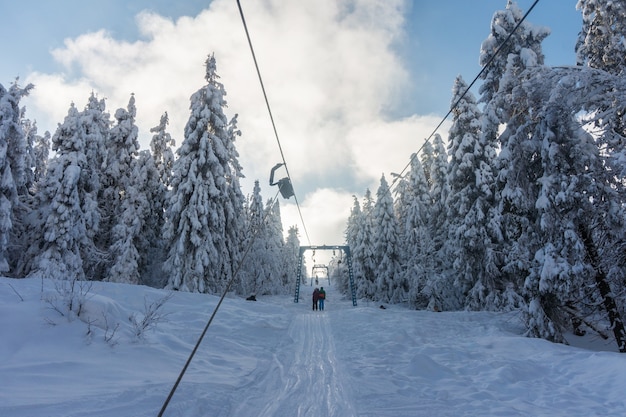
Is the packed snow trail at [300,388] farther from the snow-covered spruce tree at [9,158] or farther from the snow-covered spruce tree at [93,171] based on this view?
the snow-covered spruce tree at [93,171]

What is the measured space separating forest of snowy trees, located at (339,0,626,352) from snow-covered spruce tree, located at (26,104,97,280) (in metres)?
21.7

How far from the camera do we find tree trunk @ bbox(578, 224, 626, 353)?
9.56 metres

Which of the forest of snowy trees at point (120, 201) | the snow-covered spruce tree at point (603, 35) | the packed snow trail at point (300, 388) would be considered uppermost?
the snow-covered spruce tree at point (603, 35)

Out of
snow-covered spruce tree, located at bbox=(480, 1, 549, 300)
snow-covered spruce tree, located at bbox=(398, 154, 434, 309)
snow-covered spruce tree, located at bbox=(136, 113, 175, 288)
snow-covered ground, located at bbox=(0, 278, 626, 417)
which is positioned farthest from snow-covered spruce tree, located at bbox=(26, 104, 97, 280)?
snow-covered spruce tree, located at bbox=(398, 154, 434, 309)

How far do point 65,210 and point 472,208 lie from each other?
2391cm

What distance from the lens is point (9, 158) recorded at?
18.6 metres

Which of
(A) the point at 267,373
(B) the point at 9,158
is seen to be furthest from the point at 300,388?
(B) the point at 9,158

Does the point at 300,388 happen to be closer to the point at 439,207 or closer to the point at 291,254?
the point at 439,207

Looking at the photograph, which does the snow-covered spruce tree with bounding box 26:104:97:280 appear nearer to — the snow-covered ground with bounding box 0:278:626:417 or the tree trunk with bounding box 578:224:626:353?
the snow-covered ground with bounding box 0:278:626:417

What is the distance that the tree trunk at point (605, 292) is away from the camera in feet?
31.4

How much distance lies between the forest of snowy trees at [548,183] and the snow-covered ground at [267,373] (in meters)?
2.57

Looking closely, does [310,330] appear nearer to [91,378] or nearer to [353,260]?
[91,378]

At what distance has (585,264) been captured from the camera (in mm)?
10008

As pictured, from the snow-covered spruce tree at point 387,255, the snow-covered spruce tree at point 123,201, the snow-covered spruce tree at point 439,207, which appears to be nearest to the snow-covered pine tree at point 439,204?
the snow-covered spruce tree at point 439,207
